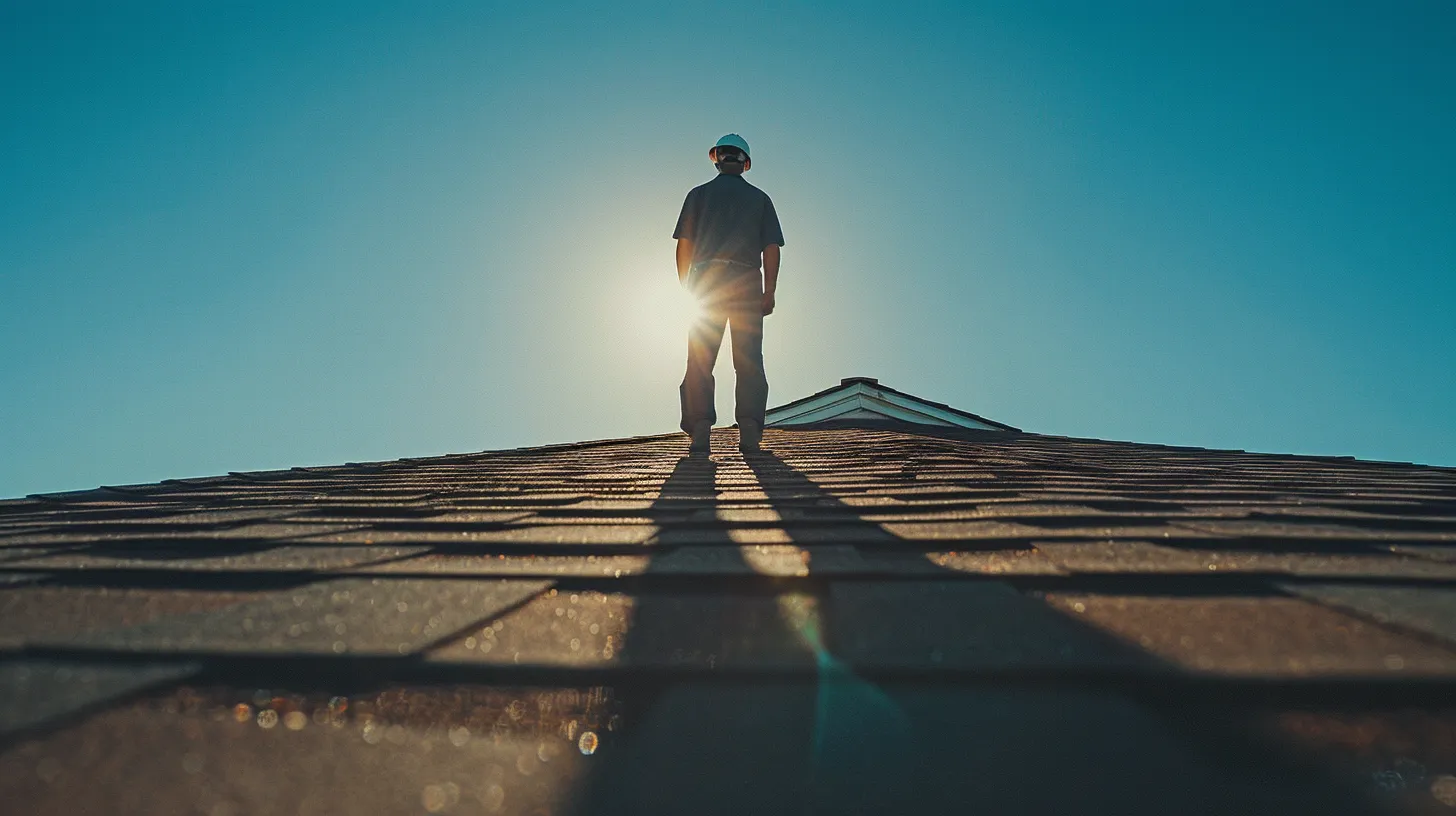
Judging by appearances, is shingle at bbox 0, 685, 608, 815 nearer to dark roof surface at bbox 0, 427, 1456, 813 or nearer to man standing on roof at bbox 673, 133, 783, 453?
dark roof surface at bbox 0, 427, 1456, 813

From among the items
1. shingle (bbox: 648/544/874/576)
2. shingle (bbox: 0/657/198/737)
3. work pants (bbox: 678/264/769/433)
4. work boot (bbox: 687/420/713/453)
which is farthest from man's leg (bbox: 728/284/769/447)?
shingle (bbox: 0/657/198/737)

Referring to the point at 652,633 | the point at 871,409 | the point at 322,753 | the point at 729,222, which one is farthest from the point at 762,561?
the point at 871,409

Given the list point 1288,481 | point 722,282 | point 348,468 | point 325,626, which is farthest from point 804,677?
point 722,282

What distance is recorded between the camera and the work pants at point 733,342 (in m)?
4.10

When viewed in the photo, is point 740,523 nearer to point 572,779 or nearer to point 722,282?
point 572,779

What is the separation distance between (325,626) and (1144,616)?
87 centimetres

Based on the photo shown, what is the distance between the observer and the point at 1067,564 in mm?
1012

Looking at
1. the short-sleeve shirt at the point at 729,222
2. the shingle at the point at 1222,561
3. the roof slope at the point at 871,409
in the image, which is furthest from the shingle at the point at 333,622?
the roof slope at the point at 871,409

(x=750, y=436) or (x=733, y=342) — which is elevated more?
(x=733, y=342)

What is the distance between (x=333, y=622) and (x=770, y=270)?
154 inches

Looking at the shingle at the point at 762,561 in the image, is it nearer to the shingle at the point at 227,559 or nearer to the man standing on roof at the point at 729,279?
the shingle at the point at 227,559

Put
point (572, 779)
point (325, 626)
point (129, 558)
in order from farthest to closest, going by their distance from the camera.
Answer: point (129, 558), point (325, 626), point (572, 779)

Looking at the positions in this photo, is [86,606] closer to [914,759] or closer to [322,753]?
[322,753]

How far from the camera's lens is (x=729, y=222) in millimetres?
4270
